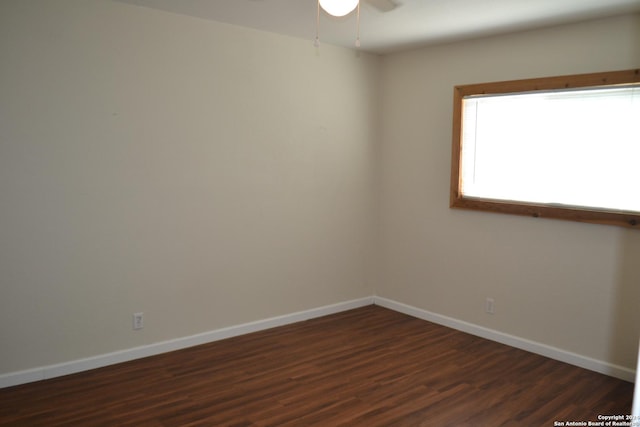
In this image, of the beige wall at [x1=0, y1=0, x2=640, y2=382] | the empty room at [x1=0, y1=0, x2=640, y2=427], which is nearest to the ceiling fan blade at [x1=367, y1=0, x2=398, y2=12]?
the empty room at [x1=0, y1=0, x2=640, y2=427]

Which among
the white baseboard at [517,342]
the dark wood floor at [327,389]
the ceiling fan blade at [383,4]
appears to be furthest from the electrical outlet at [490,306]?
the ceiling fan blade at [383,4]

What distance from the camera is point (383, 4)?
3.02 m

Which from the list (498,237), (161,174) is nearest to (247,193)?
(161,174)

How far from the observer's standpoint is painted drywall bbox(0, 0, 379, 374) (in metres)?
3.20

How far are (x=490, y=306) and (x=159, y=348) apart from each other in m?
2.75

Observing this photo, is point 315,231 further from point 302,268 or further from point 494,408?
point 494,408

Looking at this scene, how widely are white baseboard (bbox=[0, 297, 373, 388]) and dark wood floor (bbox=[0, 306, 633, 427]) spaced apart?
0.06m

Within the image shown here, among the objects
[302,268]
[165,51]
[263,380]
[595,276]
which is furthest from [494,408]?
[165,51]

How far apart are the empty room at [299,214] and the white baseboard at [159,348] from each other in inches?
0.6

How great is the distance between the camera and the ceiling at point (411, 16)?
321 centimetres

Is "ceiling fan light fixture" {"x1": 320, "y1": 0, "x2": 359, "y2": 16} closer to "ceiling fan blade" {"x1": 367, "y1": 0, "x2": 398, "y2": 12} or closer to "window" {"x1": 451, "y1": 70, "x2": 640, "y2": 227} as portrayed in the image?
"ceiling fan blade" {"x1": 367, "y1": 0, "x2": 398, "y2": 12}

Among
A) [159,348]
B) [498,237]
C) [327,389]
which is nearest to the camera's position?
[327,389]

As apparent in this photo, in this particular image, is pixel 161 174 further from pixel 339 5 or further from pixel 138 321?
pixel 339 5

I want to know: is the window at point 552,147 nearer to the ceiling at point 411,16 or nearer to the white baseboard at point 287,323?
the ceiling at point 411,16
